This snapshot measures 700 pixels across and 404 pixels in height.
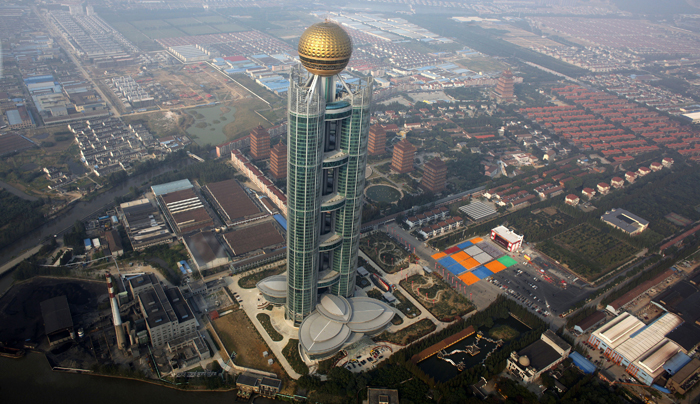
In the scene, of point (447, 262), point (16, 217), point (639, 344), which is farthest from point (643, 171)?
point (16, 217)

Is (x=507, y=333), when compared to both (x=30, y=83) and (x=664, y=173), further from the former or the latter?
(x=30, y=83)

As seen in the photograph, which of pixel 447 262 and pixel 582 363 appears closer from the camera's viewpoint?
pixel 582 363

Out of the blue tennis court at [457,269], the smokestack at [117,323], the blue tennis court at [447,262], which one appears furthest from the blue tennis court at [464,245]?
the smokestack at [117,323]

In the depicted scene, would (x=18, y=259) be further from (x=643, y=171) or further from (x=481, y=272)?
(x=643, y=171)

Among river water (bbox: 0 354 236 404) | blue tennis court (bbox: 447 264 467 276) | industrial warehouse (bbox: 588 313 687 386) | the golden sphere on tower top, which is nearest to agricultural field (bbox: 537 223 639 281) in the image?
industrial warehouse (bbox: 588 313 687 386)

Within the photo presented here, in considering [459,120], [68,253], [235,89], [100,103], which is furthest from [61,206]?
[459,120]
